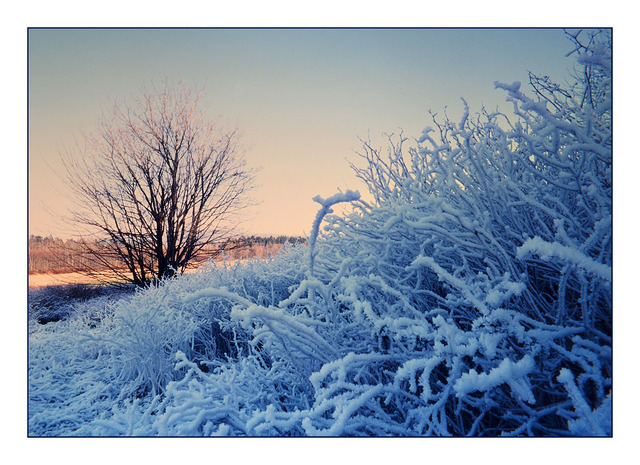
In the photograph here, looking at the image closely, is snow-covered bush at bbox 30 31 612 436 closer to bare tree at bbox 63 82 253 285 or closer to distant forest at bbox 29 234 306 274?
distant forest at bbox 29 234 306 274

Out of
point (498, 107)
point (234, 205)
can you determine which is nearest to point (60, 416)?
point (234, 205)

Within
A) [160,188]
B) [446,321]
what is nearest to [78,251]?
[160,188]

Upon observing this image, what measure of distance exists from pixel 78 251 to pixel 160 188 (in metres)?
0.76

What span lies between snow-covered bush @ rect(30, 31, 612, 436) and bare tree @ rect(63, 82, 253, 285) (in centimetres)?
97

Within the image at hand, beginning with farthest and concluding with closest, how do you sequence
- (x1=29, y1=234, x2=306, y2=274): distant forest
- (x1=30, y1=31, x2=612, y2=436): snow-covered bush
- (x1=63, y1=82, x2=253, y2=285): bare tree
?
(x1=63, y1=82, x2=253, y2=285): bare tree → (x1=29, y1=234, x2=306, y2=274): distant forest → (x1=30, y1=31, x2=612, y2=436): snow-covered bush

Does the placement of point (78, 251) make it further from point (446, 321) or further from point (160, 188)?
point (446, 321)

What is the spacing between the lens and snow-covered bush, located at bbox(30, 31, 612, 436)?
983 mm

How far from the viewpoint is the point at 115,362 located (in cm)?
180

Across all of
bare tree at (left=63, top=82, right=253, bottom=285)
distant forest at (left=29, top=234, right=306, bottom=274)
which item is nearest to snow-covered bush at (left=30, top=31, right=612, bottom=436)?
distant forest at (left=29, top=234, right=306, bottom=274)

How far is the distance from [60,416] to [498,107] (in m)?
2.17

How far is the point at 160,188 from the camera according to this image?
287 cm

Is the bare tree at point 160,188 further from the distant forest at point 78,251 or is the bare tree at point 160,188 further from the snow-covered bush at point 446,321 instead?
the snow-covered bush at point 446,321

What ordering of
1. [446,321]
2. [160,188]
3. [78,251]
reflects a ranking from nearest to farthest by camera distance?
[446,321], [78,251], [160,188]
